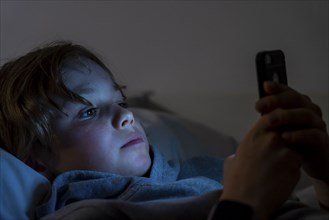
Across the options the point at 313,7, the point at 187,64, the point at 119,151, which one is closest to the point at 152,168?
the point at 119,151

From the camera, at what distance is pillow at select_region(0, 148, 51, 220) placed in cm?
59

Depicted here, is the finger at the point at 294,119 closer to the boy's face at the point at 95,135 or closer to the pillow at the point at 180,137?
the boy's face at the point at 95,135

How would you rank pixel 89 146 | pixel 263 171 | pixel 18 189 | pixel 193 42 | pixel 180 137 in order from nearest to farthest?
1. pixel 263 171
2. pixel 18 189
3. pixel 89 146
4. pixel 180 137
5. pixel 193 42

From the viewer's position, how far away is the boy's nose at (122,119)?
727 millimetres

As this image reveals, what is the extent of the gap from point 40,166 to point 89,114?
0.38 feet

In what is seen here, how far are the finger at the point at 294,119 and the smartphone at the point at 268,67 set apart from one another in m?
0.03

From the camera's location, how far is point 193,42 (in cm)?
113

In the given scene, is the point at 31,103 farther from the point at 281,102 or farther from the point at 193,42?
the point at 193,42

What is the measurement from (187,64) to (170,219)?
65cm

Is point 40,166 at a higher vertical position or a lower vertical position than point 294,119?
lower

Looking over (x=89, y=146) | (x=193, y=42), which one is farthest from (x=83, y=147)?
(x=193, y=42)

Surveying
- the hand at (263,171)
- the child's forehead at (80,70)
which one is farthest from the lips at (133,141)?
the hand at (263,171)

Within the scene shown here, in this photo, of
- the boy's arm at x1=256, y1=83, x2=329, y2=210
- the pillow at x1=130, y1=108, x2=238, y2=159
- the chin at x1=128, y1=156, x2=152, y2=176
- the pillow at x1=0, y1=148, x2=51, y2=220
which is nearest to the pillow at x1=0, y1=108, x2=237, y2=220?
the pillow at x1=130, y1=108, x2=238, y2=159

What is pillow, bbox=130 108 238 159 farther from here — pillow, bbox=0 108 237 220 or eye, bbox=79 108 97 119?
eye, bbox=79 108 97 119
